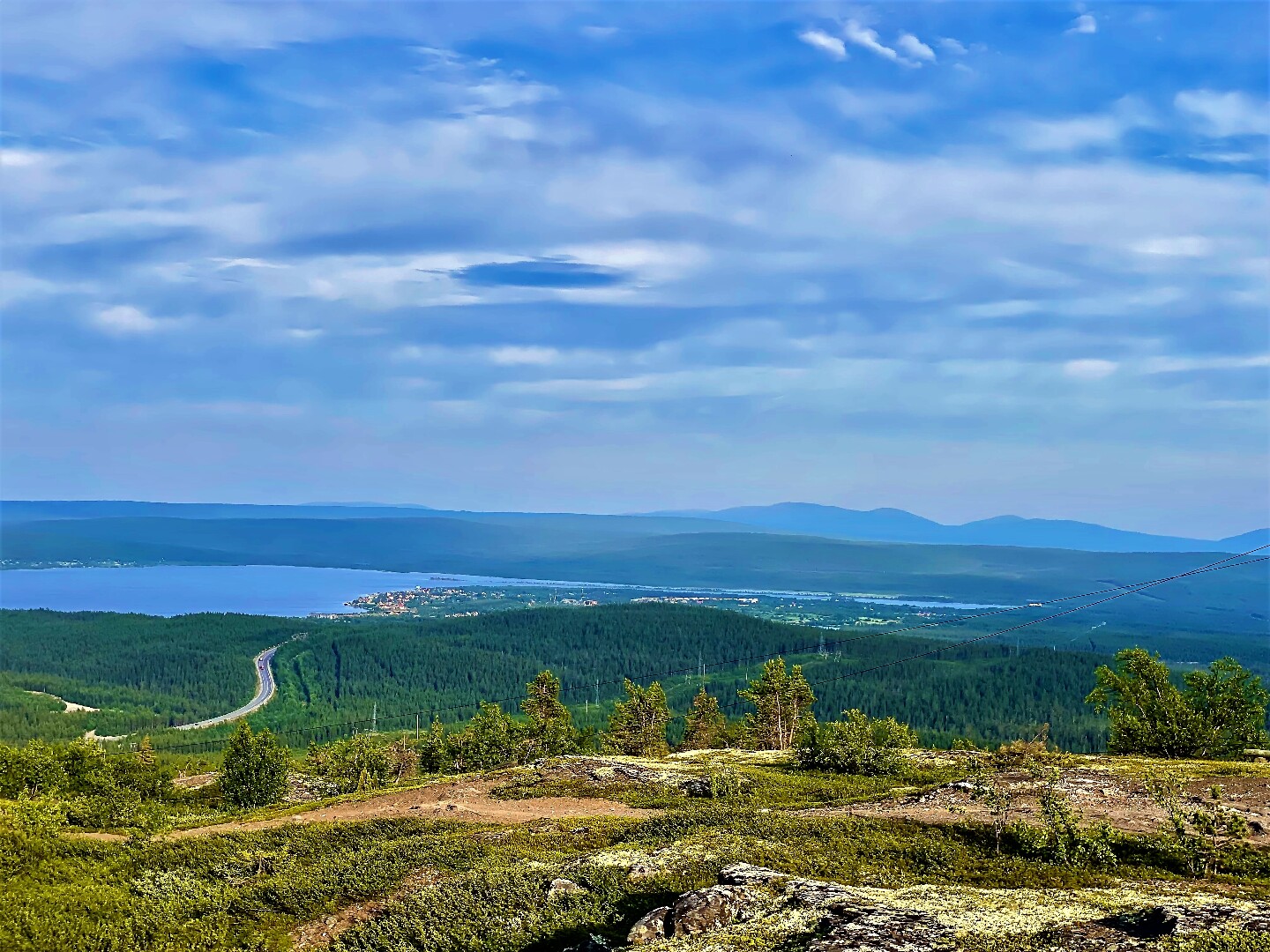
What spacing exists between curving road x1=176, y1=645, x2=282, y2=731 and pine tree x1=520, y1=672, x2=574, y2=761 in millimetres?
101830

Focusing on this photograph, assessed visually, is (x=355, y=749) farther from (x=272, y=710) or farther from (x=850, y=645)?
(x=850, y=645)

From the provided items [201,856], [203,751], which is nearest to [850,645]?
[203,751]

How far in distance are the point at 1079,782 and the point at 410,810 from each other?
87.4ft

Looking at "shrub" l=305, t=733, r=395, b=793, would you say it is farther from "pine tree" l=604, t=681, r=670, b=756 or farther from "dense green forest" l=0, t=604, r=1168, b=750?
"dense green forest" l=0, t=604, r=1168, b=750

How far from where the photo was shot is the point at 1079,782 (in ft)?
99.9

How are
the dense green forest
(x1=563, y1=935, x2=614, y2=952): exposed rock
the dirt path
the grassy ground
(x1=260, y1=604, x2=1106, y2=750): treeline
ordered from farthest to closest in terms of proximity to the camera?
the dense green forest, (x1=260, y1=604, x2=1106, y2=750): treeline, the dirt path, the grassy ground, (x1=563, y1=935, x2=614, y2=952): exposed rock

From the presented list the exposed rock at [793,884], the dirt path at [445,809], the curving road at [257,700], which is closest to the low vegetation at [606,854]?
the dirt path at [445,809]

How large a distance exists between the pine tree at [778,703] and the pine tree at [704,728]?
620 cm

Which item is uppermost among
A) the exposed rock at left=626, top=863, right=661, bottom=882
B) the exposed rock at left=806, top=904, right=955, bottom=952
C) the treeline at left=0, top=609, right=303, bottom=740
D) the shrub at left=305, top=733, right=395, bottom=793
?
the exposed rock at left=806, top=904, right=955, bottom=952

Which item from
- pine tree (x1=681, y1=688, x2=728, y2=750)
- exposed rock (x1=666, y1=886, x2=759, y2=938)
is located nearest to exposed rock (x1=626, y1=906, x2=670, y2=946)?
exposed rock (x1=666, y1=886, x2=759, y2=938)

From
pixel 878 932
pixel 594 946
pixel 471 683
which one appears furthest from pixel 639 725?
pixel 471 683

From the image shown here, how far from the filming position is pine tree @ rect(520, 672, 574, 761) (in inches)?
2445

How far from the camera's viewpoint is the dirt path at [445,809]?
1273 inches

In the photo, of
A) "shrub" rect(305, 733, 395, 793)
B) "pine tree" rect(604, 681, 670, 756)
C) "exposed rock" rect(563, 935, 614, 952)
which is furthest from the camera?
"pine tree" rect(604, 681, 670, 756)
